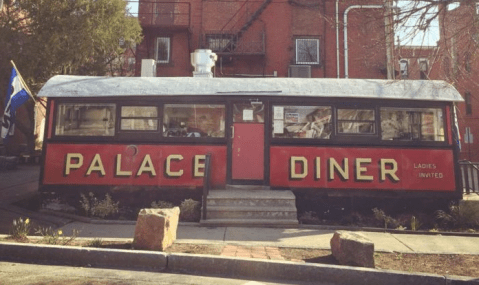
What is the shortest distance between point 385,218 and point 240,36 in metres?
12.7

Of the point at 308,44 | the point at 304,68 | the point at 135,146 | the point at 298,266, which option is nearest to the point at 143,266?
the point at 298,266

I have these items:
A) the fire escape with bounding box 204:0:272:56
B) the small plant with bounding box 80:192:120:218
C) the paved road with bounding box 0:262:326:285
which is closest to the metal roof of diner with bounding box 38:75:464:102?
the small plant with bounding box 80:192:120:218

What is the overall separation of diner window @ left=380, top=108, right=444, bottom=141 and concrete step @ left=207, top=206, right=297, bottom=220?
3.17 m

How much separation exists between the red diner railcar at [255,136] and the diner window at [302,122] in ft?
0.08

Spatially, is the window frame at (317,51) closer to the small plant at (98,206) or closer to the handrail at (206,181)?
the handrail at (206,181)

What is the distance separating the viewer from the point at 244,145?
769cm

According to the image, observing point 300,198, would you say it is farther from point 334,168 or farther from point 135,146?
point 135,146

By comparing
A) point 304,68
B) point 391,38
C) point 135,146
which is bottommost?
point 135,146

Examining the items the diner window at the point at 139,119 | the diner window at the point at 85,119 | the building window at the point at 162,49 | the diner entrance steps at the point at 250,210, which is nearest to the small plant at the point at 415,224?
the diner entrance steps at the point at 250,210

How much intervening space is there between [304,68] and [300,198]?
1015 cm

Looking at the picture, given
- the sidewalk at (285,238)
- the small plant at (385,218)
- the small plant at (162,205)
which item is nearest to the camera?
the sidewalk at (285,238)

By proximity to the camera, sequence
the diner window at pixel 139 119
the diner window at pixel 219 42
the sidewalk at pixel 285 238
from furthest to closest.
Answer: the diner window at pixel 219 42 → the diner window at pixel 139 119 → the sidewalk at pixel 285 238

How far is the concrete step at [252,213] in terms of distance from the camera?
666 centimetres

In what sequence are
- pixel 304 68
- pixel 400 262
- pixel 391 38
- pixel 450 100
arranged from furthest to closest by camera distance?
1. pixel 304 68
2. pixel 450 100
3. pixel 391 38
4. pixel 400 262
